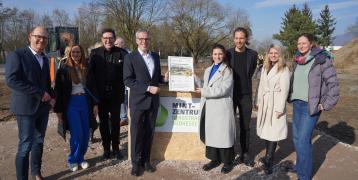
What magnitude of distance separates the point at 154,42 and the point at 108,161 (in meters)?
42.6

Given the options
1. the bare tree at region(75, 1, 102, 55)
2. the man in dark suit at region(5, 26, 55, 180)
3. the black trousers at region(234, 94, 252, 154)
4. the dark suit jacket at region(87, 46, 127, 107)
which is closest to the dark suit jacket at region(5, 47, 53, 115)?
the man in dark suit at region(5, 26, 55, 180)

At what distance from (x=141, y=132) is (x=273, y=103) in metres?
2.07

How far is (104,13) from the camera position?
37.4 meters

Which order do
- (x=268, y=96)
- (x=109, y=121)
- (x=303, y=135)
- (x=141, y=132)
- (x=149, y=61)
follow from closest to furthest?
(x=303, y=135) → (x=149, y=61) → (x=141, y=132) → (x=268, y=96) → (x=109, y=121)

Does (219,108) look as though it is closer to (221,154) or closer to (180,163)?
(221,154)

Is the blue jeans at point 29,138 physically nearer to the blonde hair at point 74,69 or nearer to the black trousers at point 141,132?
the blonde hair at point 74,69

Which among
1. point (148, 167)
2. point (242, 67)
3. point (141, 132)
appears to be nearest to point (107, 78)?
point (141, 132)

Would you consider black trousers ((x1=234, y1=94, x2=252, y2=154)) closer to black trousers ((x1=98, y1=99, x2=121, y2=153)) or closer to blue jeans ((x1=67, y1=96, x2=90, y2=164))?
black trousers ((x1=98, y1=99, x2=121, y2=153))

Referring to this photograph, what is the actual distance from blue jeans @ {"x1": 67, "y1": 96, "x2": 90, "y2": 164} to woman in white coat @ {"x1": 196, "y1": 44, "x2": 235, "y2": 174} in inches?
71.7

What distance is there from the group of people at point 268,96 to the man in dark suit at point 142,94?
0.78 m

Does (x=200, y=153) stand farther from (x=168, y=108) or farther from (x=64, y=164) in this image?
(x=64, y=164)

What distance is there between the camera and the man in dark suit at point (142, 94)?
190 inches

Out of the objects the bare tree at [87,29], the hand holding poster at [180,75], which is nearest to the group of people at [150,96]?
the hand holding poster at [180,75]

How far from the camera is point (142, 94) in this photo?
4.85 meters
